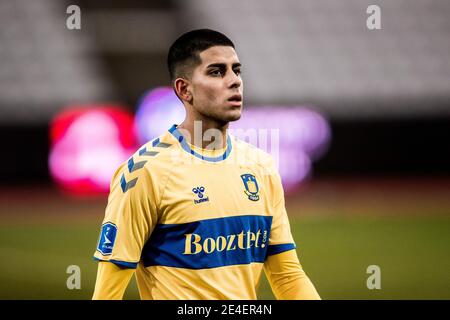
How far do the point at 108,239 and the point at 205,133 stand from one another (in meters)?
0.67

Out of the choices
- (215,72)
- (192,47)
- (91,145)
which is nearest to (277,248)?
(215,72)

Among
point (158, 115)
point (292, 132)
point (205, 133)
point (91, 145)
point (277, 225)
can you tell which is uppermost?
point (158, 115)

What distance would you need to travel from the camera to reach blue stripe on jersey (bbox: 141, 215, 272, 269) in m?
3.26

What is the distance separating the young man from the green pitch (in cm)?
362

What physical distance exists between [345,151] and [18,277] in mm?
7165

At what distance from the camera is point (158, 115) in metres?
12.8

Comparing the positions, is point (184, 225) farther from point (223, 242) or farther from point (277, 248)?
point (277, 248)

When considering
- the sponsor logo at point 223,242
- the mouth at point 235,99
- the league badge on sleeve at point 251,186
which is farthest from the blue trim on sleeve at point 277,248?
the mouth at point 235,99

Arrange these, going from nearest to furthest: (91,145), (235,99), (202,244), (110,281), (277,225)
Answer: (110,281), (202,244), (235,99), (277,225), (91,145)

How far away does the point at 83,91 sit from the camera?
15508 mm

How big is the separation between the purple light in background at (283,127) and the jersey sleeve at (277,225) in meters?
9.01

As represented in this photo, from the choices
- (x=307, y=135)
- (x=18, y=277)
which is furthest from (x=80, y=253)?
(x=307, y=135)

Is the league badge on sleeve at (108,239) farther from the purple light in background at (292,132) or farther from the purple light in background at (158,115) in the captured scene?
the purple light in background at (292,132)

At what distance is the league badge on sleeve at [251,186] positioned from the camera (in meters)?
3.45
